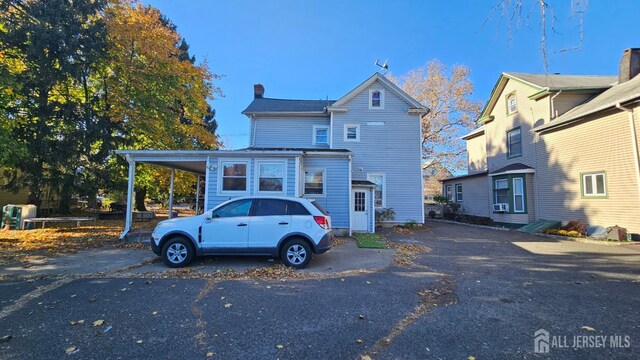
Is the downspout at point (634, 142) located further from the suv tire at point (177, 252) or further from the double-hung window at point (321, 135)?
the suv tire at point (177, 252)

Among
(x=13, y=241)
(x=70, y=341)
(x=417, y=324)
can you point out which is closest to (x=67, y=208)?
(x=13, y=241)

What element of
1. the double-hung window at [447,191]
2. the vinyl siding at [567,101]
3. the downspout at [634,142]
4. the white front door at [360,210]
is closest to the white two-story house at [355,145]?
the white front door at [360,210]

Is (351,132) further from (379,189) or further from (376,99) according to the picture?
(379,189)

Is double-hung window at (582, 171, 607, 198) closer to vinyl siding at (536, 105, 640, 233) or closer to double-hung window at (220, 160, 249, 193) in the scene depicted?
vinyl siding at (536, 105, 640, 233)

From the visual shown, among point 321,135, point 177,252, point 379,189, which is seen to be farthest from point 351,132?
point 177,252

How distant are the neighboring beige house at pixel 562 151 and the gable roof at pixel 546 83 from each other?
0.06 meters

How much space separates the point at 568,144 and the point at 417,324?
15251 millimetres

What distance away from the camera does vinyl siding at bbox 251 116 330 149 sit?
17984 millimetres

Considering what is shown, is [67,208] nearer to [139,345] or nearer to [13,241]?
[13,241]

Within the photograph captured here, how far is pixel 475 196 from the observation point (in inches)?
814

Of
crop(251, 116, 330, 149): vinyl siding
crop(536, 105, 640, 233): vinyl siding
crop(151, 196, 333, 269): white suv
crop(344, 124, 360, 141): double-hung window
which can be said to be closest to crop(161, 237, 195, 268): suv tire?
crop(151, 196, 333, 269): white suv

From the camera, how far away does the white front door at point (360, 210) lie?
44.7ft

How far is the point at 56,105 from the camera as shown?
552 inches

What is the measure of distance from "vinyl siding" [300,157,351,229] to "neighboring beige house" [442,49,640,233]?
776cm
